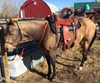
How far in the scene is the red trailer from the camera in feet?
62.6

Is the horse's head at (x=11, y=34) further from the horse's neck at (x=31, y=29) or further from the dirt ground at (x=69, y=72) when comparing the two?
the dirt ground at (x=69, y=72)

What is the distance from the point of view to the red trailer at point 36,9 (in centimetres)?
1909

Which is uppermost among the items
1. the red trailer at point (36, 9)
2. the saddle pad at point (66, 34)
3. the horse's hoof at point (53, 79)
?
the red trailer at point (36, 9)

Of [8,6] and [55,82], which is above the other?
[8,6]

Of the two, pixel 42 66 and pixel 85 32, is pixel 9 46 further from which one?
pixel 85 32

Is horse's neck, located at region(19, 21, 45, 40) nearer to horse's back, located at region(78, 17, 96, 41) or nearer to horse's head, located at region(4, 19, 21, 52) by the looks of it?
horse's head, located at region(4, 19, 21, 52)

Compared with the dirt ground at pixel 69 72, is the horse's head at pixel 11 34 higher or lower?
higher

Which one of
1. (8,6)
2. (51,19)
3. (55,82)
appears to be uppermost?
(8,6)

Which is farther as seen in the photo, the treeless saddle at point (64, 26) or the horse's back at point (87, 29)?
the horse's back at point (87, 29)

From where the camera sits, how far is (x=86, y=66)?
3533mm

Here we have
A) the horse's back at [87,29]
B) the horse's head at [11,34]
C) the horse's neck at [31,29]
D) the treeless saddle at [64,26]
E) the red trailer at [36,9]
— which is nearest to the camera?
the horse's head at [11,34]

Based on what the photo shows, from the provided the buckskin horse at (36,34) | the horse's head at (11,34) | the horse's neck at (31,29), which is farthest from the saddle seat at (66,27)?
the horse's head at (11,34)

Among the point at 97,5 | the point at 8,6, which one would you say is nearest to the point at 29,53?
the point at 8,6

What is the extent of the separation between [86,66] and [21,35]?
267cm
